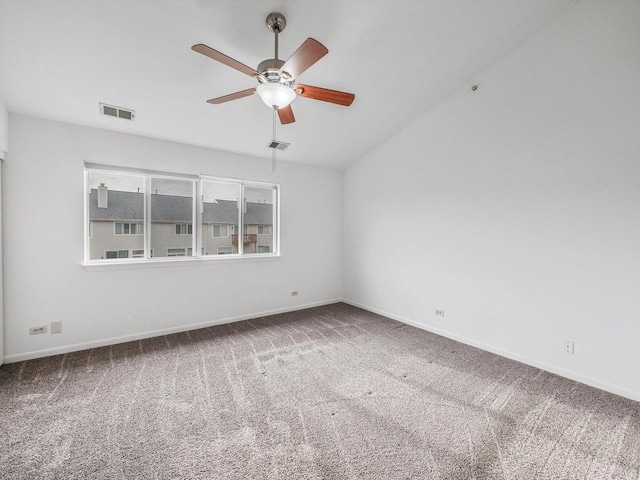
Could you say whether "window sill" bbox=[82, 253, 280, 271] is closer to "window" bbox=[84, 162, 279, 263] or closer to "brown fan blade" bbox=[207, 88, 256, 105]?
"window" bbox=[84, 162, 279, 263]

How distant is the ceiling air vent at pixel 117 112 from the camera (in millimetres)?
2747

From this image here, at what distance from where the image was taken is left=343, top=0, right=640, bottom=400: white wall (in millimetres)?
2250

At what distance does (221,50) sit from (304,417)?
117 inches

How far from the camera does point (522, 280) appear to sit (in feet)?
9.22

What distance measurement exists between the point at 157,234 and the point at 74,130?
4.56ft

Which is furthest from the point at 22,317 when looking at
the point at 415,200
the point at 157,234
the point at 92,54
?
the point at 415,200

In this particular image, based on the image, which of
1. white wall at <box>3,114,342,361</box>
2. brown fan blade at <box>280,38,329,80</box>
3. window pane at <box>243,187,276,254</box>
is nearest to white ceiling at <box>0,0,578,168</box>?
white wall at <box>3,114,342,361</box>

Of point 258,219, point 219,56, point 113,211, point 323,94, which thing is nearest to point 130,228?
point 113,211

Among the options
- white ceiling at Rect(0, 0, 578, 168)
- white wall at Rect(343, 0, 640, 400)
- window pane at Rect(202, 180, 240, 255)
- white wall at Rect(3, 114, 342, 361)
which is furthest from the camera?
window pane at Rect(202, 180, 240, 255)

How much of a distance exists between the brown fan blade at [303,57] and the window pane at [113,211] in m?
2.59

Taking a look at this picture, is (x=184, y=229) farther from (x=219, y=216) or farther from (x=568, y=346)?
(x=568, y=346)

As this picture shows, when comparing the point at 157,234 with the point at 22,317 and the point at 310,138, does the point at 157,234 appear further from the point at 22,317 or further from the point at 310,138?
the point at 310,138

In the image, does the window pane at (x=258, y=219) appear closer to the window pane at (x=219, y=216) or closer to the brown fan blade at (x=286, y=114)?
the window pane at (x=219, y=216)

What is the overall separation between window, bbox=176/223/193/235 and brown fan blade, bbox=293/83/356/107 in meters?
2.52
